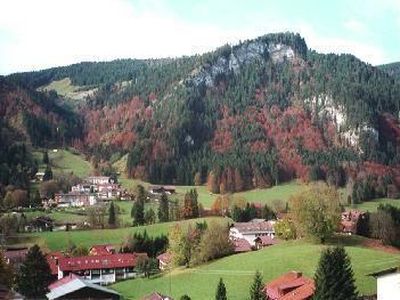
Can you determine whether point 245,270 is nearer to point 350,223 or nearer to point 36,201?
point 350,223

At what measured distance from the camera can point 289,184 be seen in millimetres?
196875

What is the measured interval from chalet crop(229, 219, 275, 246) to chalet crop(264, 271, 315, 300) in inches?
1765

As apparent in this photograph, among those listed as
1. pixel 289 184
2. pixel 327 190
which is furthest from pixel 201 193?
pixel 327 190

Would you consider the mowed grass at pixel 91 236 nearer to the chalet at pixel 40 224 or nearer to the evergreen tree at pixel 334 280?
the chalet at pixel 40 224

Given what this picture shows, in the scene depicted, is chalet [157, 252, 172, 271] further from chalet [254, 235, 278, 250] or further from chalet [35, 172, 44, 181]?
chalet [35, 172, 44, 181]

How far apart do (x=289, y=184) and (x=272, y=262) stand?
11965 centimetres

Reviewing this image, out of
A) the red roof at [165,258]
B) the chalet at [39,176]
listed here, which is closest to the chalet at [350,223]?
the red roof at [165,258]

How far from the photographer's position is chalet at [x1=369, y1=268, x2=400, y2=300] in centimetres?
3894

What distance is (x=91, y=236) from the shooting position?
12162 centimetres

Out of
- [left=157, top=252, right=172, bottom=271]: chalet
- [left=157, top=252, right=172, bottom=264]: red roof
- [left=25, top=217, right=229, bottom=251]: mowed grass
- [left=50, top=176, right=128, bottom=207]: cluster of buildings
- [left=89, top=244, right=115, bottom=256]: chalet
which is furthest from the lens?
[left=50, top=176, right=128, bottom=207]: cluster of buildings

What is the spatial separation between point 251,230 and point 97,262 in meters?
30.6

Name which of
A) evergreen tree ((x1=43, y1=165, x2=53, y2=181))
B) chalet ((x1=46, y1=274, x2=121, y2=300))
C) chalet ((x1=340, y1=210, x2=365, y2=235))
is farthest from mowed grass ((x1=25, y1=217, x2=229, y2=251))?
evergreen tree ((x1=43, y1=165, x2=53, y2=181))

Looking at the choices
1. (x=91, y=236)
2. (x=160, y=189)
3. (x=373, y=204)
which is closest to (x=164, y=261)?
(x=91, y=236)

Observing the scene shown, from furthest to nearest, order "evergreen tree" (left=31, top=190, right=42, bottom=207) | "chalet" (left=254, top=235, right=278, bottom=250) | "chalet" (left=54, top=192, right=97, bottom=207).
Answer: "chalet" (left=54, top=192, right=97, bottom=207) < "evergreen tree" (left=31, top=190, right=42, bottom=207) < "chalet" (left=254, top=235, right=278, bottom=250)
